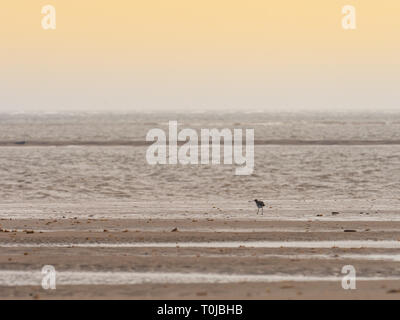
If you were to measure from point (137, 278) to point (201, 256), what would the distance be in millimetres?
3027

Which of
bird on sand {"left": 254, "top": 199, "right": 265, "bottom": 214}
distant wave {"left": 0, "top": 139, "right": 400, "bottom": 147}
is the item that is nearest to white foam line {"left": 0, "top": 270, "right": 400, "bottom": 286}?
bird on sand {"left": 254, "top": 199, "right": 265, "bottom": 214}

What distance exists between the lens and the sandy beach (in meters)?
16.6

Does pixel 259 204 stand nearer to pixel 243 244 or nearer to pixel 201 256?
pixel 243 244

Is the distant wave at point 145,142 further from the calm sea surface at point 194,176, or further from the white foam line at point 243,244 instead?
the white foam line at point 243,244

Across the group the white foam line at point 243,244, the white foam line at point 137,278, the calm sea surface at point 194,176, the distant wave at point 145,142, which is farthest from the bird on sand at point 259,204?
the distant wave at point 145,142

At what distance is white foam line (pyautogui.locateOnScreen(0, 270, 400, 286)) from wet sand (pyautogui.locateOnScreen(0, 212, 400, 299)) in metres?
0.02

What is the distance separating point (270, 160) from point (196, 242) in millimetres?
37764

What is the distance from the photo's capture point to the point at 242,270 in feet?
61.4

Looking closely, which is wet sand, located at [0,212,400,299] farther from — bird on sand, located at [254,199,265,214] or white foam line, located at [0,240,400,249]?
bird on sand, located at [254,199,265,214]

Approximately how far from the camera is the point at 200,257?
66.7ft

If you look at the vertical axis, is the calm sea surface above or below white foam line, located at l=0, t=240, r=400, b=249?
below

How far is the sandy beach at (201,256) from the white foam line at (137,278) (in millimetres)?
22
